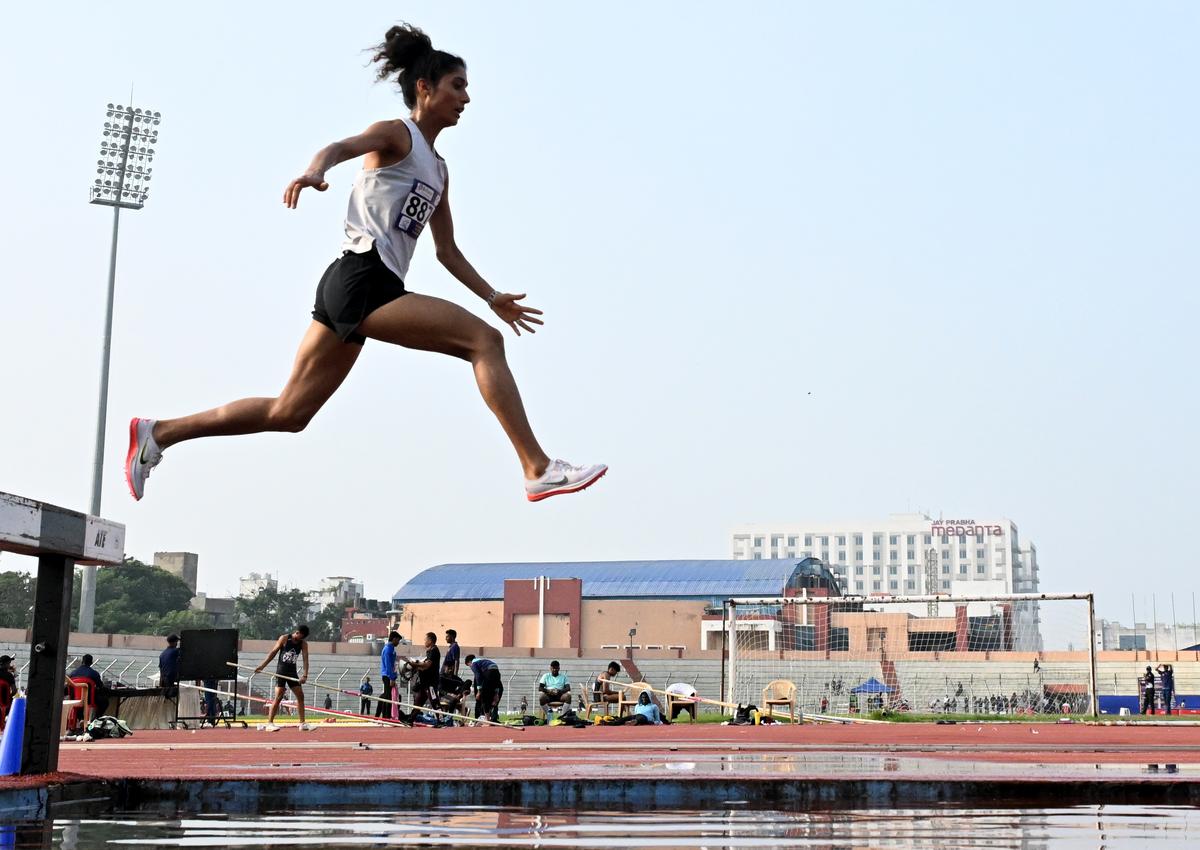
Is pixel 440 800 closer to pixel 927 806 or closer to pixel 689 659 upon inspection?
pixel 927 806

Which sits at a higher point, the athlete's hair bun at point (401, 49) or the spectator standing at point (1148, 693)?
the athlete's hair bun at point (401, 49)

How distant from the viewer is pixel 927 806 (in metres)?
4.83

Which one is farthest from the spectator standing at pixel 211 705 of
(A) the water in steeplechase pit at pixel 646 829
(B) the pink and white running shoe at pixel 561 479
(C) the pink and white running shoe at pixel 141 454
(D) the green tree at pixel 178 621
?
(D) the green tree at pixel 178 621

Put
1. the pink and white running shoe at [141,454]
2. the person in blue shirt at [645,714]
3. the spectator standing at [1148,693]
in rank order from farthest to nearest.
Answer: the spectator standing at [1148,693] < the person in blue shirt at [645,714] < the pink and white running shoe at [141,454]

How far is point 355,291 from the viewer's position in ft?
17.5

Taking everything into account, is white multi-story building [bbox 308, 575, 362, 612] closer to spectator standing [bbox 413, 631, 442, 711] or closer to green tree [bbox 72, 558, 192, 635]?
green tree [bbox 72, 558, 192, 635]

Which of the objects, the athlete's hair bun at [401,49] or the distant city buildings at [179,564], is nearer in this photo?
the athlete's hair bun at [401,49]

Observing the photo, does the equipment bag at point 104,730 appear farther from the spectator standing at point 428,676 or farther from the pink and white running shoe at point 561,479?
the pink and white running shoe at point 561,479

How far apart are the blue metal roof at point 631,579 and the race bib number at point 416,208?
87.0m

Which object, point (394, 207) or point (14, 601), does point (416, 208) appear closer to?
point (394, 207)

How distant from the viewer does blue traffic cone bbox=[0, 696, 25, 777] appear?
16.9 feet

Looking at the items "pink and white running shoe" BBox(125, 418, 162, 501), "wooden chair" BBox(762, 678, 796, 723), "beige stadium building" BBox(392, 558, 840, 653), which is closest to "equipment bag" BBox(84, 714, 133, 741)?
"pink and white running shoe" BBox(125, 418, 162, 501)

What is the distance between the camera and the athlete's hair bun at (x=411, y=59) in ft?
18.8

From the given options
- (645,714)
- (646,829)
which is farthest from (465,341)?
(645,714)
